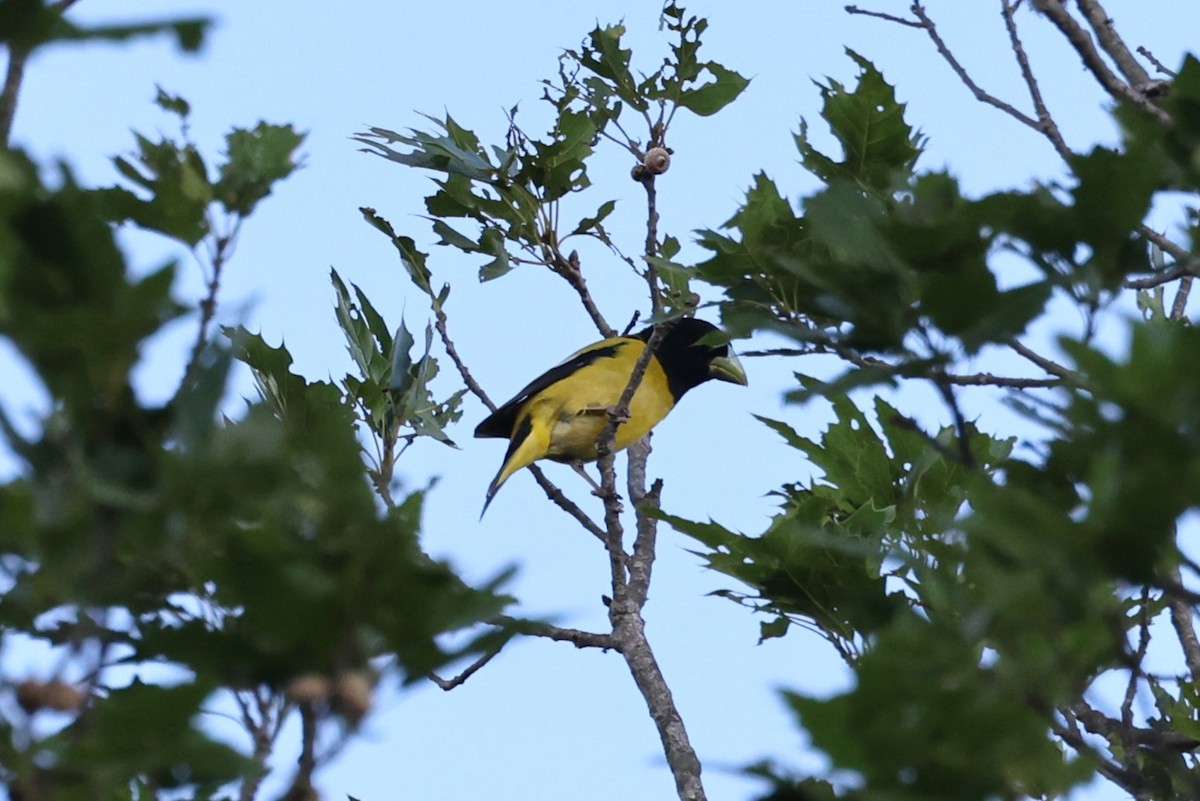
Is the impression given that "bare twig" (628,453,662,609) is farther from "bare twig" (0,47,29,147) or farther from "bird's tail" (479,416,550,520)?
"bare twig" (0,47,29,147)

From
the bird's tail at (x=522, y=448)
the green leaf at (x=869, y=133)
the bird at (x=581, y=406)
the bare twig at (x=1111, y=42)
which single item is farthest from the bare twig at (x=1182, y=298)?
the bird's tail at (x=522, y=448)

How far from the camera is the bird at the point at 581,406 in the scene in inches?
223

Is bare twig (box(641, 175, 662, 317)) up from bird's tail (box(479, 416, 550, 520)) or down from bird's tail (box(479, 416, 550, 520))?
down

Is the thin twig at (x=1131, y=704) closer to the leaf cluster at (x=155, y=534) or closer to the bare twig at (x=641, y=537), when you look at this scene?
the leaf cluster at (x=155, y=534)

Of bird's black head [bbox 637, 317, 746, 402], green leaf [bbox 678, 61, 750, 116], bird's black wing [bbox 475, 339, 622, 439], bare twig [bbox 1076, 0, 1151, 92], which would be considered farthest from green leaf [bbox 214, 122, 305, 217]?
bird's black head [bbox 637, 317, 746, 402]

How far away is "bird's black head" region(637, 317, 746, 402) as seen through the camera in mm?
6602

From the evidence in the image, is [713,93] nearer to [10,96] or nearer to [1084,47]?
[1084,47]

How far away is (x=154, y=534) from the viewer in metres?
1.03

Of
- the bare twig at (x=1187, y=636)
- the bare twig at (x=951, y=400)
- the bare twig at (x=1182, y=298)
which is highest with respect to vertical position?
the bare twig at (x=1182, y=298)

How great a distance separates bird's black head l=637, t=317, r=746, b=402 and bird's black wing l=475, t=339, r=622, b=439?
0.24 m

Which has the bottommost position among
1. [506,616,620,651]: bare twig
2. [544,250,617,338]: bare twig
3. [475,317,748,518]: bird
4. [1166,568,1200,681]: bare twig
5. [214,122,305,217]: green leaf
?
[214,122,305,217]: green leaf

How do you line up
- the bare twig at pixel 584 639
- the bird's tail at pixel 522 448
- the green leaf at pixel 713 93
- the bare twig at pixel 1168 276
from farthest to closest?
1. the bird's tail at pixel 522 448
2. the green leaf at pixel 713 93
3. the bare twig at pixel 584 639
4. the bare twig at pixel 1168 276

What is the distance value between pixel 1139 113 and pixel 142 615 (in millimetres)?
1034

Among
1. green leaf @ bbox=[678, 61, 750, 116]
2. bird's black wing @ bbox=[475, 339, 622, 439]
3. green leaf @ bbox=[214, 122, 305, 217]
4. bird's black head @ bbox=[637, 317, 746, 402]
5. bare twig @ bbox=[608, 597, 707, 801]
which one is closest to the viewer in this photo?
green leaf @ bbox=[214, 122, 305, 217]
